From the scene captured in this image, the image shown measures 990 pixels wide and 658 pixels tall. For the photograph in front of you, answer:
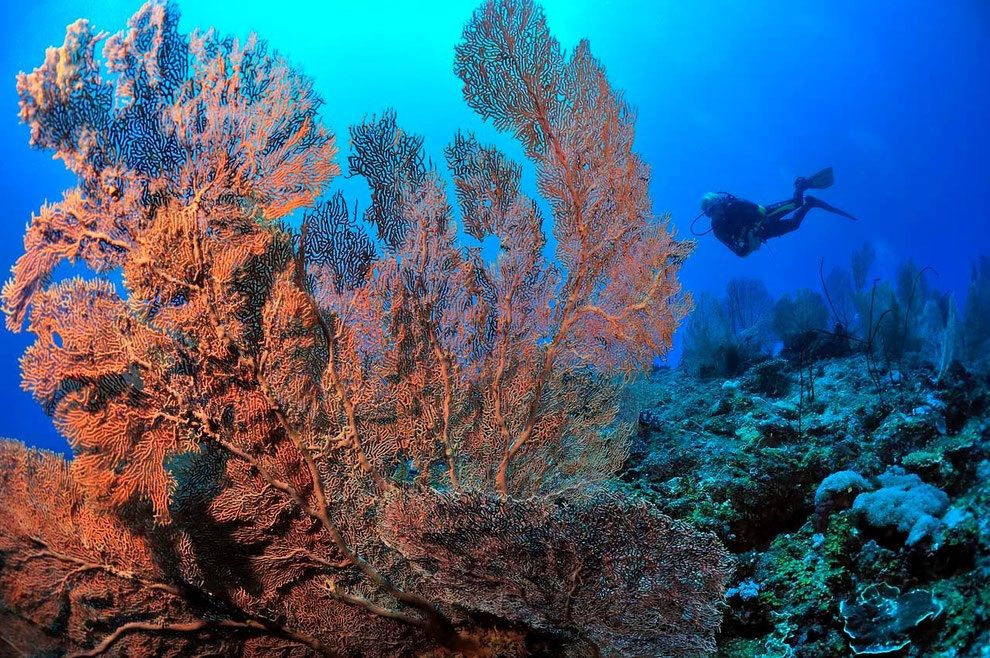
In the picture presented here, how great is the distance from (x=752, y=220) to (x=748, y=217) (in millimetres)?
144

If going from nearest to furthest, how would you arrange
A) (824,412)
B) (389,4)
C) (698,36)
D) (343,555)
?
(343,555) → (824,412) → (389,4) → (698,36)

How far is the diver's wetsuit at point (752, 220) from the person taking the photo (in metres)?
13.9

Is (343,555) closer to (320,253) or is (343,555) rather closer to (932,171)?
(320,253)

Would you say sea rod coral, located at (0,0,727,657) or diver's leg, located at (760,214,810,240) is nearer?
sea rod coral, located at (0,0,727,657)

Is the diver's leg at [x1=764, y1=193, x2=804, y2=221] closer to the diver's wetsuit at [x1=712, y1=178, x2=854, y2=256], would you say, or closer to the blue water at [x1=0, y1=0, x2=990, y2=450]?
the diver's wetsuit at [x1=712, y1=178, x2=854, y2=256]

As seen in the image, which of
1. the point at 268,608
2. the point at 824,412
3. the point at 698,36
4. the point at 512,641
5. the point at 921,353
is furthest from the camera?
the point at 698,36

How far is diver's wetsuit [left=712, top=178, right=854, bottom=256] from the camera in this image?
1386 centimetres

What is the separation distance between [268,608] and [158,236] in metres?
2.55

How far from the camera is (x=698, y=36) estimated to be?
65500mm

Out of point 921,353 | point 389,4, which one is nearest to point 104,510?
point 921,353

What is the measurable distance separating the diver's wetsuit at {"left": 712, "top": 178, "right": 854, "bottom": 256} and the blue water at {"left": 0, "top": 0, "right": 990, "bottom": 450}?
32439mm


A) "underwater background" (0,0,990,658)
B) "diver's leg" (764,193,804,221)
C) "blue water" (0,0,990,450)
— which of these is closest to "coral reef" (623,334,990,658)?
"underwater background" (0,0,990,658)

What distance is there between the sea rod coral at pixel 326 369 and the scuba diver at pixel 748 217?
36.0 feet

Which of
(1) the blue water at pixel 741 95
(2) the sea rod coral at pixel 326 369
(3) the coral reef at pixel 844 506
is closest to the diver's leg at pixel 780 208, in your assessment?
(3) the coral reef at pixel 844 506
